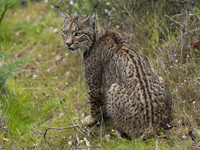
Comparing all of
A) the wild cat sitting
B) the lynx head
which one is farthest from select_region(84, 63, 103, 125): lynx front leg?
the lynx head

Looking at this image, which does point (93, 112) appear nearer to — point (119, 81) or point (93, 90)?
point (93, 90)

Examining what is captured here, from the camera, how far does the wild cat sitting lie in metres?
3.59

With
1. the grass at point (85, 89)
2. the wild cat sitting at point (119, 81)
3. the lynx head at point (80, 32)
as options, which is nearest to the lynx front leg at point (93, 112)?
the wild cat sitting at point (119, 81)

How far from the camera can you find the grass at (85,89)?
12.6ft

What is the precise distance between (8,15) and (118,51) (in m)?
6.74

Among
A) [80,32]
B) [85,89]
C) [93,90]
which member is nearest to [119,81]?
[93,90]

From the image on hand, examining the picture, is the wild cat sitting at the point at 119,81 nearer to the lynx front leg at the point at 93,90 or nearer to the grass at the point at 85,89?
the lynx front leg at the point at 93,90

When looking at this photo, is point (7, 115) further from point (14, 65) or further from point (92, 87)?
point (92, 87)

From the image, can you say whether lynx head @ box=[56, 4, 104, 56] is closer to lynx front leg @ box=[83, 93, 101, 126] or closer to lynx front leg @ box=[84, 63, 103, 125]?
lynx front leg @ box=[84, 63, 103, 125]

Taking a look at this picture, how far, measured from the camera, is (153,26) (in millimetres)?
5559

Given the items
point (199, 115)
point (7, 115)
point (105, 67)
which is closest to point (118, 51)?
point (105, 67)

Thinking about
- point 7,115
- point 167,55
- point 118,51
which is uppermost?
point 118,51

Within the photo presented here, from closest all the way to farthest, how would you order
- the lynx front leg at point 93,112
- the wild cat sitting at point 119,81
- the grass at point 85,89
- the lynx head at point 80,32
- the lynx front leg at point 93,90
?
the wild cat sitting at point 119,81 → the grass at point 85,89 → the lynx head at point 80,32 → the lynx front leg at point 93,90 → the lynx front leg at point 93,112

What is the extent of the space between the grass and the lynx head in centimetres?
122
